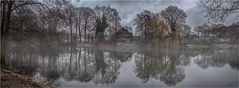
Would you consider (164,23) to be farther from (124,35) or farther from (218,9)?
(218,9)

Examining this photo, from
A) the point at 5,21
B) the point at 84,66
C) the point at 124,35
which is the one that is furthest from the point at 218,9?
the point at 124,35

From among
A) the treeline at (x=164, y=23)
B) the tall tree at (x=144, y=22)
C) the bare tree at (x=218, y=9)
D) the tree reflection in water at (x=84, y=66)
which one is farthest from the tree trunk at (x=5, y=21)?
the tall tree at (x=144, y=22)

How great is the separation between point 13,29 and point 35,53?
1386cm

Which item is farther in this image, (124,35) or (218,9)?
(124,35)

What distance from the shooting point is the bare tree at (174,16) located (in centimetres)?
5737

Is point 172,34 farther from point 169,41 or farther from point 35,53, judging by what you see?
point 35,53

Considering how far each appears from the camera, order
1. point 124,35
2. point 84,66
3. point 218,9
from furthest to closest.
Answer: point 124,35 → point 84,66 → point 218,9

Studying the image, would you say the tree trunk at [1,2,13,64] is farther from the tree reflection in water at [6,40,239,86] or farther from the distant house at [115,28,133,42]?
the distant house at [115,28,133,42]

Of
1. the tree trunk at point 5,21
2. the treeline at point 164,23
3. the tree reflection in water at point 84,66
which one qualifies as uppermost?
the treeline at point 164,23

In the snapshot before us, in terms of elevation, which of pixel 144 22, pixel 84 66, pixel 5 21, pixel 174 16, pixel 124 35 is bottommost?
pixel 84 66

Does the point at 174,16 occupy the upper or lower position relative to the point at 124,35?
upper

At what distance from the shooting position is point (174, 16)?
58.0m

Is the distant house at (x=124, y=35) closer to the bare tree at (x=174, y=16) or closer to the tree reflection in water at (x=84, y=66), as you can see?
the bare tree at (x=174, y=16)

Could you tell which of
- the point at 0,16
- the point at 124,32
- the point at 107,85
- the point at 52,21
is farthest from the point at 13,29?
the point at 124,32
